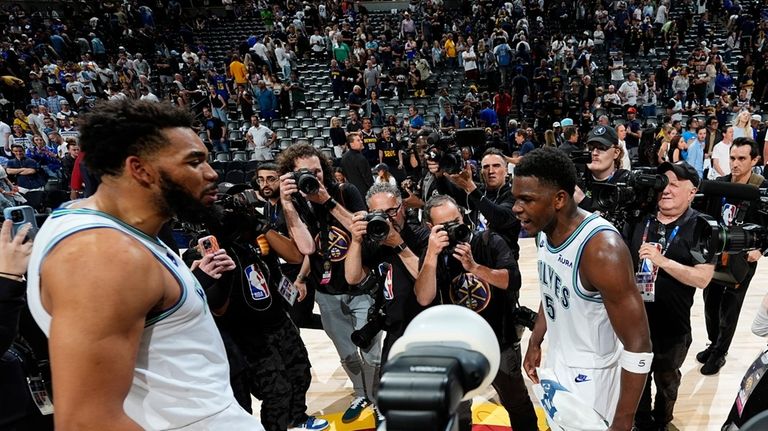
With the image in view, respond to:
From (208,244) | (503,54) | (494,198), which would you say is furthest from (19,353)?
(503,54)

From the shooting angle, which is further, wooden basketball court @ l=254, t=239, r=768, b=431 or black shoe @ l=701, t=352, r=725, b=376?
black shoe @ l=701, t=352, r=725, b=376

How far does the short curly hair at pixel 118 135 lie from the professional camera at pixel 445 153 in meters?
2.68

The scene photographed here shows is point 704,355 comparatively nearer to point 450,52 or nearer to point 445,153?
point 445,153

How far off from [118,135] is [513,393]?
232 centimetres

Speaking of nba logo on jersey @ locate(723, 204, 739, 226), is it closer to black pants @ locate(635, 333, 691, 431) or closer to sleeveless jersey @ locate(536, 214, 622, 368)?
black pants @ locate(635, 333, 691, 431)

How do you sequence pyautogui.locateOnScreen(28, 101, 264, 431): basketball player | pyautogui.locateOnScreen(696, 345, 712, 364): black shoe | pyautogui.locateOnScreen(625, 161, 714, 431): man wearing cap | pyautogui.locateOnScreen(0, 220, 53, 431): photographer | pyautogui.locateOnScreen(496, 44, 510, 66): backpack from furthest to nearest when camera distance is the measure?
pyautogui.locateOnScreen(496, 44, 510, 66): backpack → pyautogui.locateOnScreen(696, 345, 712, 364): black shoe → pyautogui.locateOnScreen(625, 161, 714, 431): man wearing cap → pyautogui.locateOnScreen(0, 220, 53, 431): photographer → pyautogui.locateOnScreen(28, 101, 264, 431): basketball player

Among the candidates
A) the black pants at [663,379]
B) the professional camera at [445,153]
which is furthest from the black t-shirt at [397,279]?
the black pants at [663,379]

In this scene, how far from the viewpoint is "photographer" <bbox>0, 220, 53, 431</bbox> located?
166 centimetres

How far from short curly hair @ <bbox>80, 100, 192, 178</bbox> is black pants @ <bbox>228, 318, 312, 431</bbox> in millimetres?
1637

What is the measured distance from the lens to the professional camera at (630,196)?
110 inches

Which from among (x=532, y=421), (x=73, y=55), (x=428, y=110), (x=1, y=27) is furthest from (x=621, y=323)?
(x=1, y=27)

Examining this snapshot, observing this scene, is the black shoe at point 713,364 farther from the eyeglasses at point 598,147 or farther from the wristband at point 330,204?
the wristband at point 330,204

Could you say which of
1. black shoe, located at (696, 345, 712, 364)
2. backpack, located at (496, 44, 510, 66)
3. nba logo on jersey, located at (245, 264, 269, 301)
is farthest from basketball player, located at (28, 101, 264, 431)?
backpack, located at (496, 44, 510, 66)

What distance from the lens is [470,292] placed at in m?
2.93
